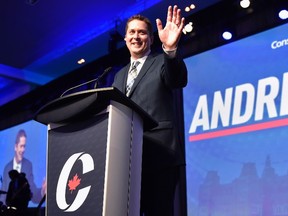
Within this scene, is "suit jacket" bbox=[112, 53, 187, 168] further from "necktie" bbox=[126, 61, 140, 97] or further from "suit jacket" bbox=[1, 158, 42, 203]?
"suit jacket" bbox=[1, 158, 42, 203]

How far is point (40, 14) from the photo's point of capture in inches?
205

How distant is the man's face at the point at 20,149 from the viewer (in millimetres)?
6864

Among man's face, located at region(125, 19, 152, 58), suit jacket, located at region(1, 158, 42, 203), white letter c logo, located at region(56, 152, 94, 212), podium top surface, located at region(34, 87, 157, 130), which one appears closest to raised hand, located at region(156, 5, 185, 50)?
man's face, located at region(125, 19, 152, 58)

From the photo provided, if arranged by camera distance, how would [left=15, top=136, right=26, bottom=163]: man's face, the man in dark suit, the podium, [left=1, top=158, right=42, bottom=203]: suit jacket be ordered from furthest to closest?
[left=15, top=136, right=26, bottom=163]: man's face < [left=1, top=158, right=42, bottom=203]: suit jacket < the man in dark suit < the podium

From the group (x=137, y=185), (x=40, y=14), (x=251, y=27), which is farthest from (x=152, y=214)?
(x=40, y=14)

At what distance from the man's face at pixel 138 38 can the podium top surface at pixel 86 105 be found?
32 centimetres

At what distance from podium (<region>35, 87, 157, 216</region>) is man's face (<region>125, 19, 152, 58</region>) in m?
0.33

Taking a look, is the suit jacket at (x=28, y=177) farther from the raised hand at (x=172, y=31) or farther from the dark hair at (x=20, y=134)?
the raised hand at (x=172, y=31)

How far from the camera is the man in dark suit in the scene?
121cm

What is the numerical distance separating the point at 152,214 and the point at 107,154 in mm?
257

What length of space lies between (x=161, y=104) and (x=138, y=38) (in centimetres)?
27

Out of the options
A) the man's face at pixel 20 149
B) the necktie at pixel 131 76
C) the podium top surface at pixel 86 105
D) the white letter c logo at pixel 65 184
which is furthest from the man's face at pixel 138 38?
the man's face at pixel 20 149

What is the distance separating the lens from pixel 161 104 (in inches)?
50.8

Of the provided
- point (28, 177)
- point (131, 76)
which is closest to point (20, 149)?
point (28, 177)
